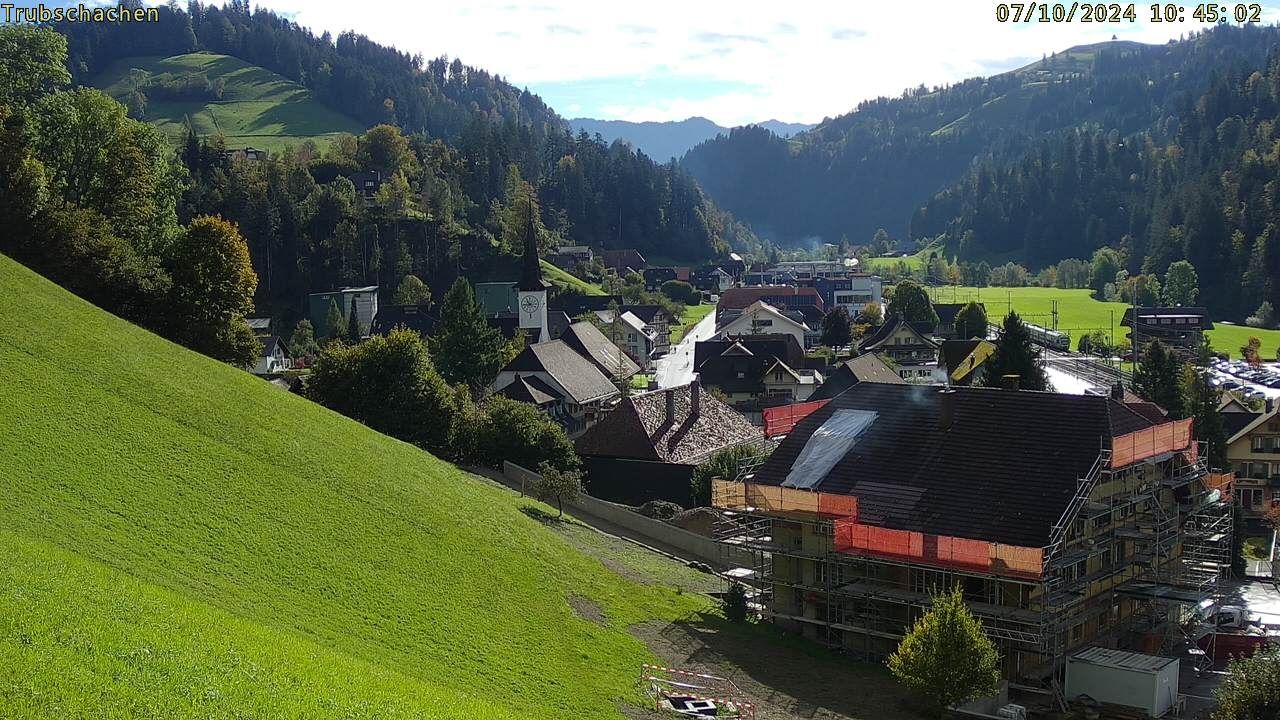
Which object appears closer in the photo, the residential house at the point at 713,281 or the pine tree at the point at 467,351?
the pine tree at the point at 467,351

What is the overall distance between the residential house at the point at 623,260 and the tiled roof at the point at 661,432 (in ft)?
349

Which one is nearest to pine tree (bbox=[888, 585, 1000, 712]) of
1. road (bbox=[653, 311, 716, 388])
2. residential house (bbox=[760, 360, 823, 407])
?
residential house (bbox=[760, 360, 823, 407])

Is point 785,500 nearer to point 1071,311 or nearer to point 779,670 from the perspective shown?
point 779,670

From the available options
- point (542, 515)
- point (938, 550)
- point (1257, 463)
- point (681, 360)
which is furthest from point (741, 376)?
point (938, 550)

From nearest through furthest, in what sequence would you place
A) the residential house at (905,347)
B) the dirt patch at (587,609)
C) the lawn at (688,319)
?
the dirt patch at (587,609)
the residential house at (905,347)
the lawn at (688,319)

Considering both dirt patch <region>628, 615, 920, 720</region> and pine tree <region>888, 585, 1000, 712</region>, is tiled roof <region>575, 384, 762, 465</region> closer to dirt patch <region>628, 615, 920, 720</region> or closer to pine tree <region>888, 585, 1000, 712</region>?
dirt patch <region>628, 615, 920, 720</region>

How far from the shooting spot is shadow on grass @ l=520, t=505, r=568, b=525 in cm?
3897

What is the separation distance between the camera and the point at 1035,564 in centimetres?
2788

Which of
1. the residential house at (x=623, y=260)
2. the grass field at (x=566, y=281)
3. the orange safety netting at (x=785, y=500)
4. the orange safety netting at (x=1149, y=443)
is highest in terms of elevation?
the residential house at (x=623, y=260)

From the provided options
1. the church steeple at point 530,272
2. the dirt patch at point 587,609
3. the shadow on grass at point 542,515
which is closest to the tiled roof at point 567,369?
the church steeple at point 530,272

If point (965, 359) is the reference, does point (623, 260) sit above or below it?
above

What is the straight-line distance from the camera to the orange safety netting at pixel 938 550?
28111mm

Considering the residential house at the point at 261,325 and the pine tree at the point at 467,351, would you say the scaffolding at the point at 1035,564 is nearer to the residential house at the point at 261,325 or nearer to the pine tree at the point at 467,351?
the pine tree at the point at 467,351

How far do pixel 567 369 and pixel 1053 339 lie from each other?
60071mm
